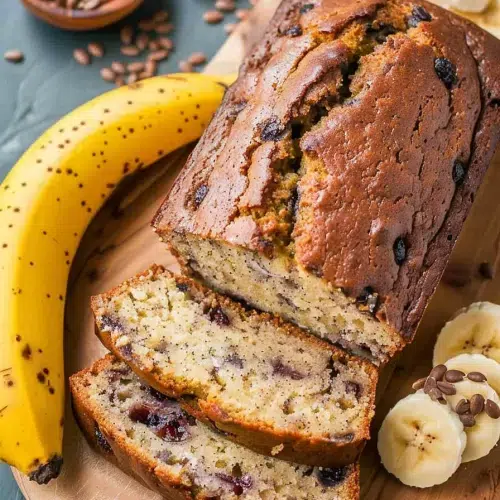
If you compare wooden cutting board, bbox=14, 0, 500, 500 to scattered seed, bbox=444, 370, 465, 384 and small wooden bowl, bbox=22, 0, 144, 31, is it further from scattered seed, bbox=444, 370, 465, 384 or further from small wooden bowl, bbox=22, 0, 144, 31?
small wooden bowl, bbox=22, 0, 144, 31

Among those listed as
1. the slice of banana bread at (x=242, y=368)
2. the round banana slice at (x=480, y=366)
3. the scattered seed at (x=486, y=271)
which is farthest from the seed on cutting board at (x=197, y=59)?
the round banana slice at (x=480, y=366)

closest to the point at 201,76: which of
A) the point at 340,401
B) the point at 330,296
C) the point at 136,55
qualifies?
the point at 136,55

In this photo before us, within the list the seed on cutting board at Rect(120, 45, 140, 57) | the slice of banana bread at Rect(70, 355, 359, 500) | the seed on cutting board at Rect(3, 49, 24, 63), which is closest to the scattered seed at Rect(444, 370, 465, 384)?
the slice of banana bread at Rect(70, 355, 359, 500)

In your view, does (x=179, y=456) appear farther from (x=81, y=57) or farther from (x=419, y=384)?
(x=81, y=57)

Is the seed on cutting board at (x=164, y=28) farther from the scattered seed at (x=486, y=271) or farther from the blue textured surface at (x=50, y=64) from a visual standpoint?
the scattered seed at (x=486, y=271)

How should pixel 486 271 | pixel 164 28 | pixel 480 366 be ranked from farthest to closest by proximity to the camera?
pixel 164 28 → pixel 486 271 → pixel 480 366

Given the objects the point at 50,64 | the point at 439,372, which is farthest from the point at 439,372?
the point at 50,64
